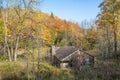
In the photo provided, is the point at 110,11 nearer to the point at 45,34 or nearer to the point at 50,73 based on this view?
the point at 50,73

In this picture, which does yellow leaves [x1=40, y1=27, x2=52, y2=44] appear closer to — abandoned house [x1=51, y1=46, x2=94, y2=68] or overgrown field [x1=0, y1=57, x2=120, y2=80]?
abandoned house [x1=51, y1=46, x2=94, y2=68]

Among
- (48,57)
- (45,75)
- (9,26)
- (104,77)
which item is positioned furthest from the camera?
(48,57)

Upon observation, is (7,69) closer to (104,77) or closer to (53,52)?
(104,77)

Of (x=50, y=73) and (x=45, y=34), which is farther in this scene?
(x=45, y=34)

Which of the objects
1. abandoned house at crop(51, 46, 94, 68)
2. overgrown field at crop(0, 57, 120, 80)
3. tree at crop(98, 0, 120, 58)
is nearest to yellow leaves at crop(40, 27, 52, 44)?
abandoned house at crop(51, 46, 94, 68)

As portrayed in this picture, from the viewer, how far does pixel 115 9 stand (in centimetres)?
3325

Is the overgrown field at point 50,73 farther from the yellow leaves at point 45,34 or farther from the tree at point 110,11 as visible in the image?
the yellow leaves at point 45,34

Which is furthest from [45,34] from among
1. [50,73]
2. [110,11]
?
[50,73]

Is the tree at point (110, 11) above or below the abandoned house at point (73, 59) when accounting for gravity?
above

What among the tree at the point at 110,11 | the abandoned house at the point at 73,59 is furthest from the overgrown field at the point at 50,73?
the tree at the point at 110,11

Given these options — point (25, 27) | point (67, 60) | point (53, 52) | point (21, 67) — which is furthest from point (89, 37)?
point (21, 67)

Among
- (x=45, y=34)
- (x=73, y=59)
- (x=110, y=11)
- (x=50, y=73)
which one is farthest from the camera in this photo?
(x=45, y=34)

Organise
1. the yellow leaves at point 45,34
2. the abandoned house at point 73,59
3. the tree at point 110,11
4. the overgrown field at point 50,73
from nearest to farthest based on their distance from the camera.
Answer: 1. the overgrown field at point 50,73
2. the tree at point 110,11
3. the abandoned house at point 73,59
4. the yellow leaves at point 45,34

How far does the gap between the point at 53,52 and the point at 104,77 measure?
19249mm
